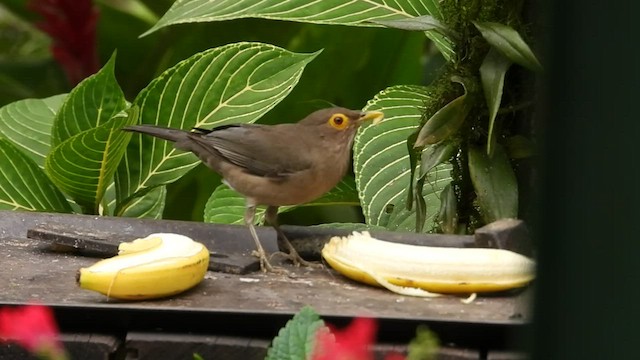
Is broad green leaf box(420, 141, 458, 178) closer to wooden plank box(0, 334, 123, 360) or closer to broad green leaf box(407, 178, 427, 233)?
broad green leaf box(407, 178, 427, 233)

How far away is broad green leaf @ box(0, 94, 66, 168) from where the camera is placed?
2.79m

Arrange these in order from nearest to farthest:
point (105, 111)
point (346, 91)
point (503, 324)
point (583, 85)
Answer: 1. point (583, 85)
2. point (503, 324)
3. point (105, 111)
4. point (346, 91)

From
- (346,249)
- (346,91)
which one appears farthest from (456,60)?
(346,91)

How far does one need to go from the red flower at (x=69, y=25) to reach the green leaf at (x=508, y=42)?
90 centimetres

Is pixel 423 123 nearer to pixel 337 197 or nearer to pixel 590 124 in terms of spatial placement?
pixel 337 197

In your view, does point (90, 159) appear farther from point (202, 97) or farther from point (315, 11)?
point (315, 11)

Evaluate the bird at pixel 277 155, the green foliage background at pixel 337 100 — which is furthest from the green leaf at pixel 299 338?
the bird at pixel 277 155

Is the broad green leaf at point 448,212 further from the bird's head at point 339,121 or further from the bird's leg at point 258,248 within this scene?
the bird's leg at point 258,248

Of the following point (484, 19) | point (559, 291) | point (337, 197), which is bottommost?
point (337, 197)

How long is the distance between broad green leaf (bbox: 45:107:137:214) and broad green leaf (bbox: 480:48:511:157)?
2.59ft

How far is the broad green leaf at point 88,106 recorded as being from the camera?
247cm

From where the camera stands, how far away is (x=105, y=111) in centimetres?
254

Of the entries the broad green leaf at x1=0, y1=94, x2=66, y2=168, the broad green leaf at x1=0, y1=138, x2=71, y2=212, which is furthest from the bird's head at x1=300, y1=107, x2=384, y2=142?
the broad green leaf at x1=0, y1=94, x2=66, y2=168

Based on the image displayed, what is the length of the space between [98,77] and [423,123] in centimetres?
77
